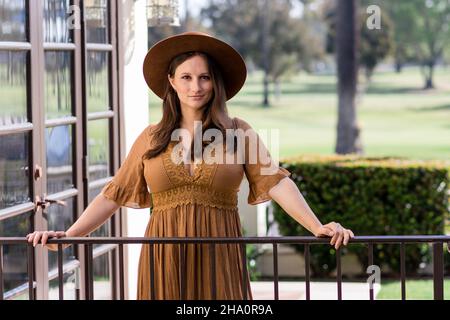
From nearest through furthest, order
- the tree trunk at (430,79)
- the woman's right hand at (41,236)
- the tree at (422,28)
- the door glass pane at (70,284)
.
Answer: the woman's right hand at (41,236) → the door glass pane at (70,284) → the tree trunk at (430,79) → the tree at (422,28)

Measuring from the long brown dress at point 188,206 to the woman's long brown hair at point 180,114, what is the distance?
40 millimetres

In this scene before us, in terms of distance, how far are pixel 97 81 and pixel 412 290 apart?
3.70 meters

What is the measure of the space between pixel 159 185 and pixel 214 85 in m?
0.45

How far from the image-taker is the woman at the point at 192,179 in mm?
4637

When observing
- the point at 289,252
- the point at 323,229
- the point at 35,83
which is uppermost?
the point at 35,83

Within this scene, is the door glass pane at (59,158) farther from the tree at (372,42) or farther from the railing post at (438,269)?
the tree at (372,42)

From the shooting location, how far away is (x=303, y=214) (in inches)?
180

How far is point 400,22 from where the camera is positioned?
58.5 metres

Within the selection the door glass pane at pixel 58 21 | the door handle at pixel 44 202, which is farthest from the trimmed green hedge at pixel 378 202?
the door handle at pixel 44 202

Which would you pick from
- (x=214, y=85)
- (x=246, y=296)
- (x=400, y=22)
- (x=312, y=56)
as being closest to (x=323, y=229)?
(x=246, y=296)

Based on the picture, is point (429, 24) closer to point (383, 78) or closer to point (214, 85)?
point (383, 78)

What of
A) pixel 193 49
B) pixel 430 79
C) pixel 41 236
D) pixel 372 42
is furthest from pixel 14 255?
pixel 430 79

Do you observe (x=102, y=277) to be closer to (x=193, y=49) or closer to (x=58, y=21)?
(x=58, y=21)

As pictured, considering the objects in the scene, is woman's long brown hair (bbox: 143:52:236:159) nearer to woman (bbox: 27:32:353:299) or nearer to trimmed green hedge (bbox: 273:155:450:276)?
woman (bbox: 27:32:353:299)
